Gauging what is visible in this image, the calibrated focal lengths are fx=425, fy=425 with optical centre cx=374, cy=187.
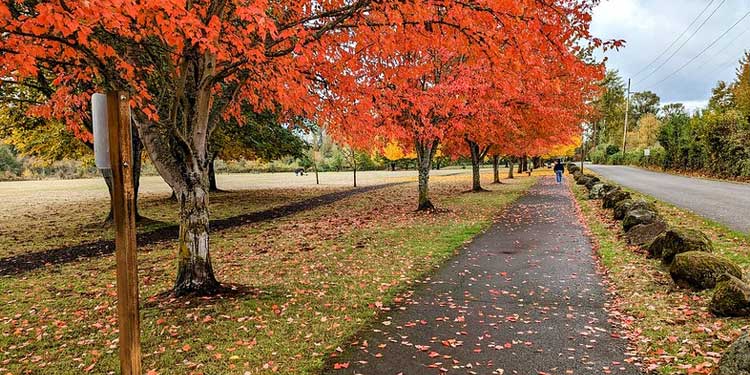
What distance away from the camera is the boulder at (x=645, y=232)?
9.79 m

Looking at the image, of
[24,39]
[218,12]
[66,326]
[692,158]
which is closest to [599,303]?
[218,12]

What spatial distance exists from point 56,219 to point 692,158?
44373 millimetres

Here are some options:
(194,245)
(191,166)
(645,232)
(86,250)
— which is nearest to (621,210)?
(645,232)

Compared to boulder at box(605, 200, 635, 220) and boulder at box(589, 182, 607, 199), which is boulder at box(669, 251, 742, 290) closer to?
boulder at box(605, 200, 635, 220)

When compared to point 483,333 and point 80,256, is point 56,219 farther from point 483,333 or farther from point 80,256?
point 483,333

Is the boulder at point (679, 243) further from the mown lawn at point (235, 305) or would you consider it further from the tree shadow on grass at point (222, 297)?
the tree shadow on grass at point (222, 297)

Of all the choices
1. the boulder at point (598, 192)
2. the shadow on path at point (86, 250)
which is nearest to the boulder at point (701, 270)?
the shadow on path at point (86, 250)

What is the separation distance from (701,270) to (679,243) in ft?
4.75

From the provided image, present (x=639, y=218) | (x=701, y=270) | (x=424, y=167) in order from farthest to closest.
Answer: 1. (x=424, y=167)
2. (x=639, y=218)
3. (x=701, y=270)

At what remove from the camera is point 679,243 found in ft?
25.3

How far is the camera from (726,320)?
5219 mm

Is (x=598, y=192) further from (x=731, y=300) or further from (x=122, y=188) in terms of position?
(x=122, y=188)

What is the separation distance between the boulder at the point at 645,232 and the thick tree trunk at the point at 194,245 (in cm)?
926

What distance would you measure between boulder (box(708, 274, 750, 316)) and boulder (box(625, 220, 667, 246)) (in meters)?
4.45
